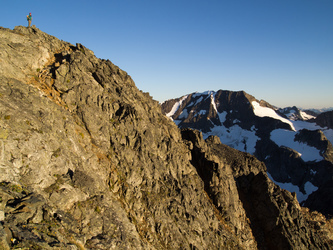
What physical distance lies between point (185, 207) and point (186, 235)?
4.59 meters

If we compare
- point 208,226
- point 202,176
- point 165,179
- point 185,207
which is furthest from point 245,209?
point 165,179

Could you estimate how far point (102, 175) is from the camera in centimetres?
2828

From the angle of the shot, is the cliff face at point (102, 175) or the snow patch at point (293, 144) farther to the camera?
the snow patch at point (293, 144)

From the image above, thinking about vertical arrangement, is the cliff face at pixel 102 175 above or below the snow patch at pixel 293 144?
above

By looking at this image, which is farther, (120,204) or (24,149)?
(120,204)

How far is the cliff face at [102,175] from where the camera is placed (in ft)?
63.2

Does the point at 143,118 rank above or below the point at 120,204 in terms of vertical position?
above

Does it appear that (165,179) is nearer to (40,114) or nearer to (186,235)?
(186,235)

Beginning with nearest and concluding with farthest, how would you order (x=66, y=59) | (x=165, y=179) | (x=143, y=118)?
1. (x=66, y=59)
2. (x=165, y=179)
3. (x=143, y=118)

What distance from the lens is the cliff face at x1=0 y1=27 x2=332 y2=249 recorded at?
19250mm

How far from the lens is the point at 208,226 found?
37.8 metres

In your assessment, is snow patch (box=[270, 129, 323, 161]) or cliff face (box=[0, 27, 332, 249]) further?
snow patch (box=[270, 129, 323, 161])

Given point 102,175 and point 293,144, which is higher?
point 102,175

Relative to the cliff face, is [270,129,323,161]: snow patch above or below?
below
